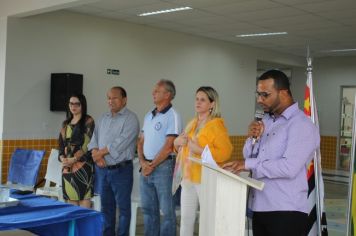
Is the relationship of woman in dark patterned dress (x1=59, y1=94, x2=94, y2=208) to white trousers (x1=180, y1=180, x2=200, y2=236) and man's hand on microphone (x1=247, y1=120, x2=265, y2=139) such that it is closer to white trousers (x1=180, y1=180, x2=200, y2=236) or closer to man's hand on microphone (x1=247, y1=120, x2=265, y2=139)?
white trousers (x1=180, y1=180, x2=200, y2=236)

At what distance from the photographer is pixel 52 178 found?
514 centimetres

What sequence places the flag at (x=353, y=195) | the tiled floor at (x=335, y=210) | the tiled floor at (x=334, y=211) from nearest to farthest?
the flag at (x=353, y=195), the tiled floor at (x=334, y=211), the tiled floor at (x=335, y=210)

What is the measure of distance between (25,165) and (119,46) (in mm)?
2692

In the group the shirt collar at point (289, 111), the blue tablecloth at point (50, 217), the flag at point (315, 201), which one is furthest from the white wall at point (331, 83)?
the blue tablecloth at point (50, 217)

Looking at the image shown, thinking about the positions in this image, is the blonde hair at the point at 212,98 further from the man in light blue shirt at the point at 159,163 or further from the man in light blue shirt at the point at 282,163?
the man in light blue shirt at the point at 282,163

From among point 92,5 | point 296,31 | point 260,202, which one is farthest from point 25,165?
point 296,31

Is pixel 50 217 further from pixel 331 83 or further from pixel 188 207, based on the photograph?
pixel 331 83

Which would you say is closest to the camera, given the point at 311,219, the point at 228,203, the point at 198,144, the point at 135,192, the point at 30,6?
the point at 228,203

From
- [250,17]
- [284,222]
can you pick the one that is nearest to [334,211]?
[250,17]

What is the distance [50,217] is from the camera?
231 cm

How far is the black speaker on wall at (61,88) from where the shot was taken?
609 centimetres

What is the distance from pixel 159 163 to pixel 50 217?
1.45 m

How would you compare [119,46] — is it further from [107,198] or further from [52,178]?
[107,198]

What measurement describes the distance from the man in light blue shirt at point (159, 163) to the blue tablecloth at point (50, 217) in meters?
1.13
